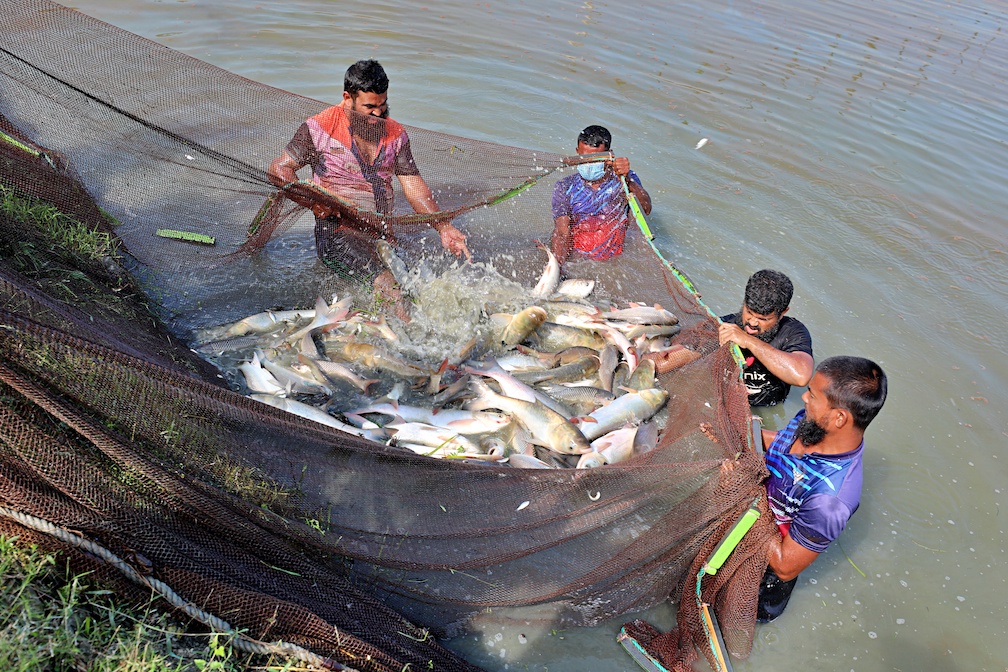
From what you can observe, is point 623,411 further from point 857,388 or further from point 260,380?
point 260,380

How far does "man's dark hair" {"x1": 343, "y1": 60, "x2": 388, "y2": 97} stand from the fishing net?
329mm

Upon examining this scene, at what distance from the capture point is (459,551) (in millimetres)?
3215

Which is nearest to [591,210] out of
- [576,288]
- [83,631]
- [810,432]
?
[576,288]

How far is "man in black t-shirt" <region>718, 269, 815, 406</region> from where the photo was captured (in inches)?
166

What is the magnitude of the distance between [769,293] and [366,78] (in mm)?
3303

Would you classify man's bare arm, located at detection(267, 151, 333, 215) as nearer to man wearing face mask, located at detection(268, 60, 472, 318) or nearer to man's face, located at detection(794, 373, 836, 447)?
A: man wearing face mask, located at detection(268, 60, 472, 318)

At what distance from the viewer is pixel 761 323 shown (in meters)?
4.38

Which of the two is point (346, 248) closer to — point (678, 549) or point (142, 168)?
point (142, 168)

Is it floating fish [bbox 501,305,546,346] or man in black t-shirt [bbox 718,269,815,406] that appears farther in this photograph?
floating fish [bbox 501,305,546,346]

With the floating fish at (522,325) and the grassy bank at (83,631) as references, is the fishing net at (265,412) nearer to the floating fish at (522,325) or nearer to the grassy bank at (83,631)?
the grassy bank at (83,631)

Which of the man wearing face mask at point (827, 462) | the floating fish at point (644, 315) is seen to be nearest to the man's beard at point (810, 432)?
the man wearing face mask at point (827, 462)

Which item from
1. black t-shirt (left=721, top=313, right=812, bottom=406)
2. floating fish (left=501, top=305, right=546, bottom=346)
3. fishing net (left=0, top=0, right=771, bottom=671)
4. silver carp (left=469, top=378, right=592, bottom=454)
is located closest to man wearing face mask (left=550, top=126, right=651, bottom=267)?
fishing net (left=0, top=0, right=771, bottom=671)

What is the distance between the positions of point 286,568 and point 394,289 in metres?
2.90

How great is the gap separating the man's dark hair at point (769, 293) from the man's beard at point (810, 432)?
1019 mm
